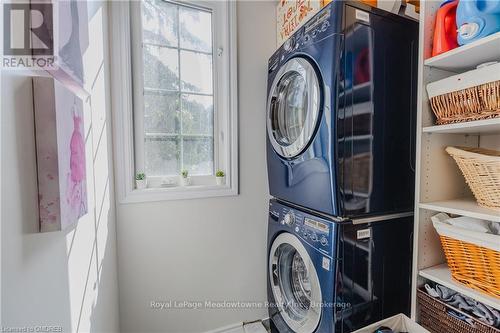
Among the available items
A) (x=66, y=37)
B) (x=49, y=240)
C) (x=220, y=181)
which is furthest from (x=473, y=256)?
(x=66, y=37)

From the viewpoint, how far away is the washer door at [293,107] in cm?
103

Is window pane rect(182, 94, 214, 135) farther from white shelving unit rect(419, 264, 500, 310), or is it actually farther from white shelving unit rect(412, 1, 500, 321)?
white shelving unit rect(419, 264, 500, 310)

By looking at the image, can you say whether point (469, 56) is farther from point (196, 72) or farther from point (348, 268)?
point (196, 72)

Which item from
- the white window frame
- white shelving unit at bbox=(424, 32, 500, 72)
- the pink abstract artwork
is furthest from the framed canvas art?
white shelving unit at bbox=(424, 32, 500, 72)

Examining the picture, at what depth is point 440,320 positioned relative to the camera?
0.95 m

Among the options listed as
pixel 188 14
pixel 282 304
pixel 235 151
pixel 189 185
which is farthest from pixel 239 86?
pixel 282 304

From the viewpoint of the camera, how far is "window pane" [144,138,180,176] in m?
1.43

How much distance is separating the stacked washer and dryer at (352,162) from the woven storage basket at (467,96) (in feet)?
0.48

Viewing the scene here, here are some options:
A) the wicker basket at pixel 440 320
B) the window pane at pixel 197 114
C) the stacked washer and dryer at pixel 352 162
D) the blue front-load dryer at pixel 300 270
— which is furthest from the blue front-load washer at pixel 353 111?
the window pane at pixel 197 114

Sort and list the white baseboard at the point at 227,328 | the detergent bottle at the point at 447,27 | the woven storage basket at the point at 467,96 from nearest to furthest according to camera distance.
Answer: the woven storage basket at the point at 467,96, the detergent bottle at the point at 447,27, the white baseboard at the point at 227,328

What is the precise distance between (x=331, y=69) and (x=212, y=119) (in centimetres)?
89

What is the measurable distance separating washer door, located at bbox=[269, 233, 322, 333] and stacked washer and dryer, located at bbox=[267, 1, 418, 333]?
1.0 inches

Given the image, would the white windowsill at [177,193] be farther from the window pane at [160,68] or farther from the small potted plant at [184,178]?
the window pane at [160,68]

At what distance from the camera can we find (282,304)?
135 cm
